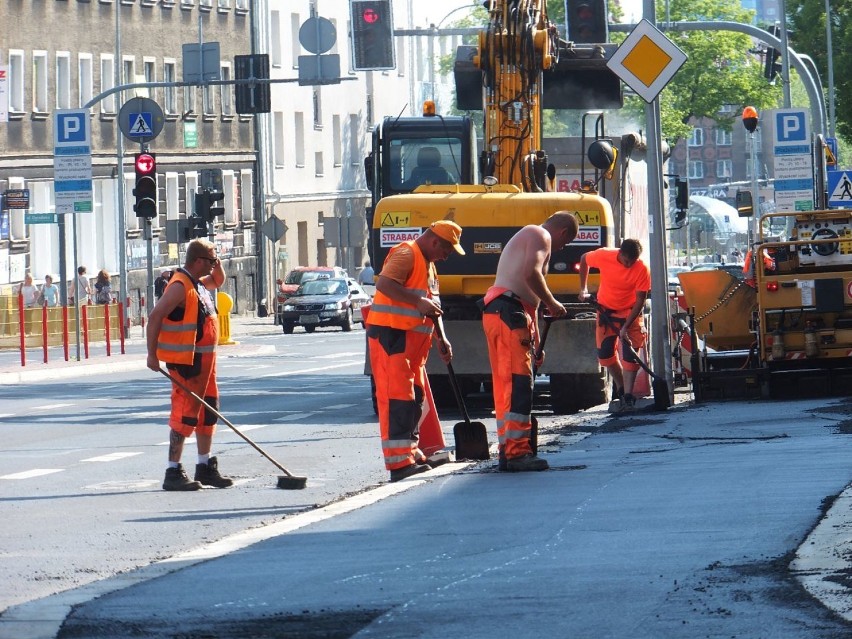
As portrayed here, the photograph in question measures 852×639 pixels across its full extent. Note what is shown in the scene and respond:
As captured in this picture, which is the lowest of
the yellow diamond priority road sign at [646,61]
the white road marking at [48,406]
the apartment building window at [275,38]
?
the white road marking at [48,406]

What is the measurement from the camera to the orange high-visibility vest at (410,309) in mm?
13508

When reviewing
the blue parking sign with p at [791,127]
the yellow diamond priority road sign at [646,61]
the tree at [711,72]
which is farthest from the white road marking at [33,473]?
the tree at [711,72]

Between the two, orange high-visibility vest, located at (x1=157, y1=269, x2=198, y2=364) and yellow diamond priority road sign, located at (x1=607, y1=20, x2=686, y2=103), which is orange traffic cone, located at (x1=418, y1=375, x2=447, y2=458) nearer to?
orange high-visibility vest, located at (x1=157, y1=269, x2=198, y2=364)

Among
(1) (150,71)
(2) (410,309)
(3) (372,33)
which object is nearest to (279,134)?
(1) (150,71)

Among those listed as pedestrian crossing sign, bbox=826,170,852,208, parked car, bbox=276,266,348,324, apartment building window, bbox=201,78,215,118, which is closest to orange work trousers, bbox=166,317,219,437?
pedestrian crossing sign, bbox=826,170,852,208

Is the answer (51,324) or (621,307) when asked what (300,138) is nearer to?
(51,324)

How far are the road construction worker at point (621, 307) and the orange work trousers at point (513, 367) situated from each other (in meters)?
6.27

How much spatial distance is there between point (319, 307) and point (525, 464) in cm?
4021

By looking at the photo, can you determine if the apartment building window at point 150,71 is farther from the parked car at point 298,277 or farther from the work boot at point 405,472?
the work boot at point 405,472

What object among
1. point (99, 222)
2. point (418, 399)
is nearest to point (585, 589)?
point (418, 399)

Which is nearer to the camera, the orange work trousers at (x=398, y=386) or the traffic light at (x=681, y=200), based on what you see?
the orange work trousers at (x=398, y=386)

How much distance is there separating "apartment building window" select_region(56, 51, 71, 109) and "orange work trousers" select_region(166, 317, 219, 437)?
4556 cm

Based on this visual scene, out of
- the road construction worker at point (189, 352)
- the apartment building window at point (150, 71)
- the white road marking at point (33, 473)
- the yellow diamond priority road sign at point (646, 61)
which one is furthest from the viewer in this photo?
the apartment building window at point (150, 71)

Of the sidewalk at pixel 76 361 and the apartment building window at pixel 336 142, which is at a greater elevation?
the apartment building window at pixel 336 142
